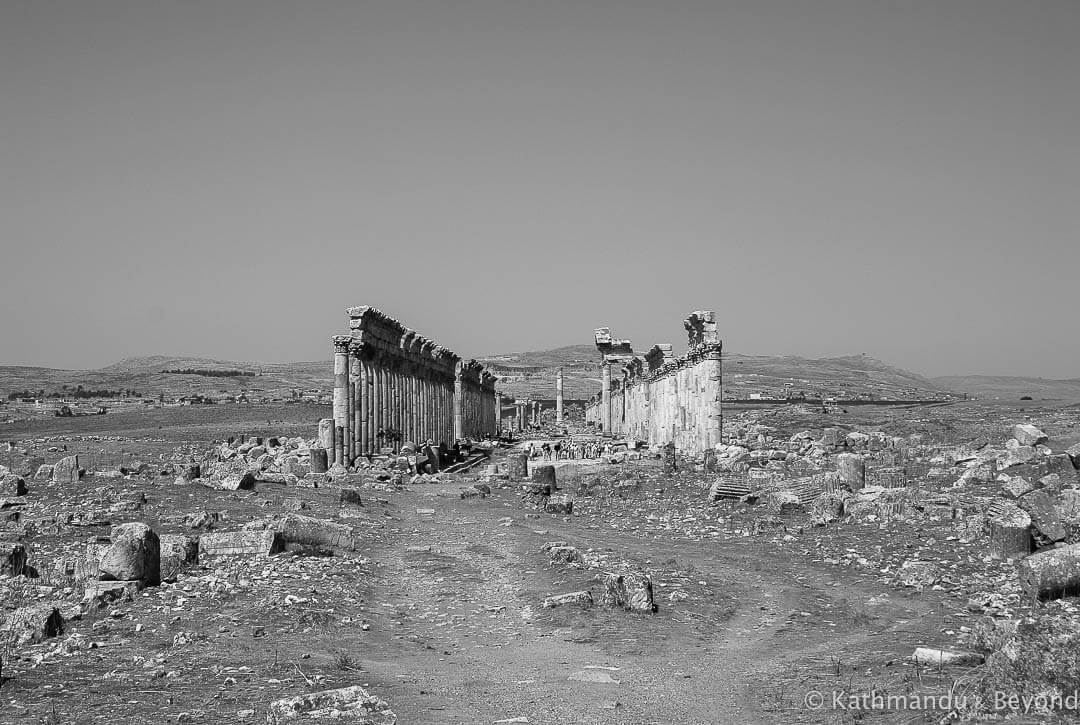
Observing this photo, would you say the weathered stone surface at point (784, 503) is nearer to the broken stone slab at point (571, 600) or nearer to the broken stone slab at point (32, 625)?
the broken stone slab at point (571, 600)

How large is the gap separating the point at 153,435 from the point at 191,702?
49484mm

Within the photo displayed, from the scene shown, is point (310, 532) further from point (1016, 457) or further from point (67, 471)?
point (1016, 457)

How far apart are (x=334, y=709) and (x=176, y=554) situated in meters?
6.49

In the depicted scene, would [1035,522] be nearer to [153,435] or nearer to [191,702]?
[191,702]

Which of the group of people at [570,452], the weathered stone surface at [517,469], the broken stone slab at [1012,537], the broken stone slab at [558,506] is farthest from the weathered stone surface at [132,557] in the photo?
the group of people at [570,452]

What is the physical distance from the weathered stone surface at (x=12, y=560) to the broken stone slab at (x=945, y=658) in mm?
11098

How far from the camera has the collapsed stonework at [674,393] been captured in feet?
111

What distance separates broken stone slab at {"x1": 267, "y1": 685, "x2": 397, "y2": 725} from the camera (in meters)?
7.49

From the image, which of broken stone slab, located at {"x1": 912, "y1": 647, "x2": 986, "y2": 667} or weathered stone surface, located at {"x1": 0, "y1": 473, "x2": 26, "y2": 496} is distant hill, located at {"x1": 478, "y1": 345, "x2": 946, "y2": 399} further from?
broken stone slab, located at {"x1": 912, "y1": 647, "x2": 986, "y2": 667}

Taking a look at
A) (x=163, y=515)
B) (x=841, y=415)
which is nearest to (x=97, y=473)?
(x=163, y=515)

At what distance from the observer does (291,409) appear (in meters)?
76.8

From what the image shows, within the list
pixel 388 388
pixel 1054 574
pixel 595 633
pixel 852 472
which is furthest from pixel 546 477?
pixel 1054 574

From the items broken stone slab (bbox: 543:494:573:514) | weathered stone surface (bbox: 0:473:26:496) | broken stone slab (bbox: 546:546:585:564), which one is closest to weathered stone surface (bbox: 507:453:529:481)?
broken stone slab (bbox: 543:494:573:514)

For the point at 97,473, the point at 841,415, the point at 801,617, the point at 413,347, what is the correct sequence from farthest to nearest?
the point at 841,415, the point at 413,347, the point at 97,473, the point at 801,617
